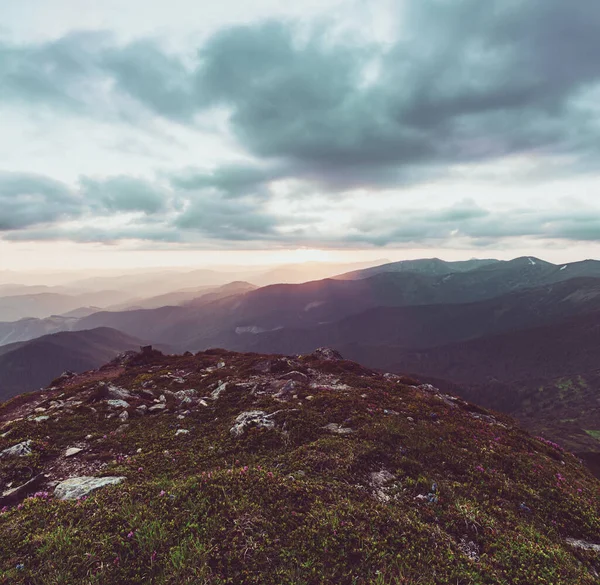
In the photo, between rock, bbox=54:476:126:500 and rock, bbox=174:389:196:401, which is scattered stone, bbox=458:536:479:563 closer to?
rock, bbox=54:476:126:500

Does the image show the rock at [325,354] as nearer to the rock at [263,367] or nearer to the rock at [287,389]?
the rock at [263,367]

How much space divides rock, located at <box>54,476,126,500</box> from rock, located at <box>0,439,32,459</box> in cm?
467

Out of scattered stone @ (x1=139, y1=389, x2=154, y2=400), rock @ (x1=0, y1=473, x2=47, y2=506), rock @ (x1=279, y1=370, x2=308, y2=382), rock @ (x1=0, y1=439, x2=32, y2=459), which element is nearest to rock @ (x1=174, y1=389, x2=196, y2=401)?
scattered stone @ (x1=139, y1=389, x2=154, y2=400)

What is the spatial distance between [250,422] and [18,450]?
467 inches

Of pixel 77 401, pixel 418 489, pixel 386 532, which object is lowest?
pixel 77 401

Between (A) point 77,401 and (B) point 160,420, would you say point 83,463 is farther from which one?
(A) point 77,401

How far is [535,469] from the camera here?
15578mm

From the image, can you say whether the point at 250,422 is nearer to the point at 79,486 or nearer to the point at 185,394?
the point at 79,486

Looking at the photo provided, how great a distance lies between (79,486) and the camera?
12.5 m

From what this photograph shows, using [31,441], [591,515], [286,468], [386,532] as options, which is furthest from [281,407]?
[591,515]

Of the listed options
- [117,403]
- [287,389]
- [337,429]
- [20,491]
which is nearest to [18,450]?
[20,491]

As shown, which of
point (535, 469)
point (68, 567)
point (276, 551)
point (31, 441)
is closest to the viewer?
point (68, 567)

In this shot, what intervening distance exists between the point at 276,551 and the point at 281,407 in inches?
511

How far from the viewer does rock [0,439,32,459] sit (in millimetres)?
15742
